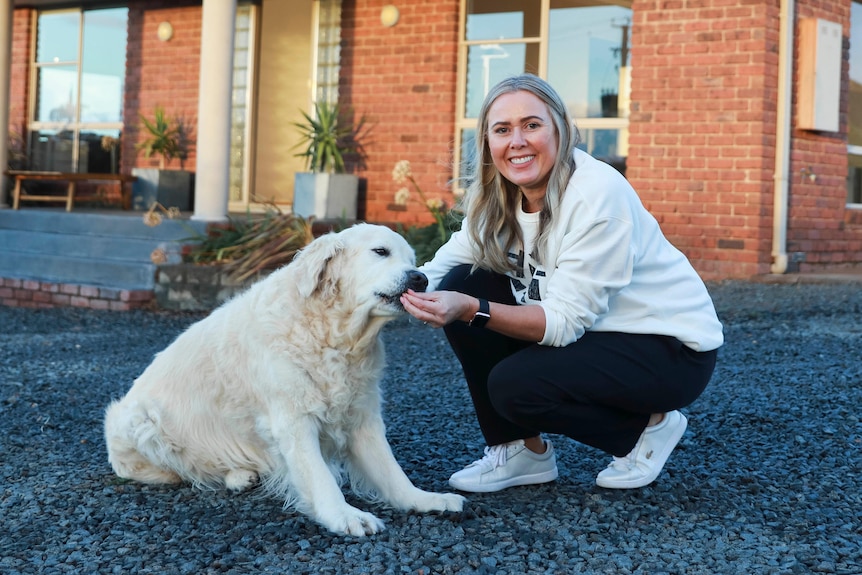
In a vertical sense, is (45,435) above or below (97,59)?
below

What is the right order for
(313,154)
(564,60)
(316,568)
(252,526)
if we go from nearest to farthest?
(316,568) → (252,526) → (564,60) → (313,154)

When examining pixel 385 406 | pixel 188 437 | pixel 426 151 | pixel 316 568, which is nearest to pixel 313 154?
pixel 426 151

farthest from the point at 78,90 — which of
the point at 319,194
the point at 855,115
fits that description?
the point at 855,115

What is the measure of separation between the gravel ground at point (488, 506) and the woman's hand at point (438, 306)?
653 mm

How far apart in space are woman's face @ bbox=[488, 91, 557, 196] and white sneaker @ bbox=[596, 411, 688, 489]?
37.4 inches

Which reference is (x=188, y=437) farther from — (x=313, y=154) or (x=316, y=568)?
(x=313, y=154)

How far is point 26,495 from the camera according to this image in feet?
11.3

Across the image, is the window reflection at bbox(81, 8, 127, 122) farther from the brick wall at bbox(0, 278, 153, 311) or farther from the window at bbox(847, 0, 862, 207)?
the window at bbox(847, 0, 862, 207)

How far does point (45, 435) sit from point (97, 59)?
9924mm

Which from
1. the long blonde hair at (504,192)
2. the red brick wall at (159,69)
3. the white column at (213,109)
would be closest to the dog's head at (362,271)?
the long blonde hair at (504,192)

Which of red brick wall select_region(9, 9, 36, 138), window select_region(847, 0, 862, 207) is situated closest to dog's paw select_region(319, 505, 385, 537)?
window select_region(847, 0, 862, 207)

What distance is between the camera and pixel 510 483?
3.44m

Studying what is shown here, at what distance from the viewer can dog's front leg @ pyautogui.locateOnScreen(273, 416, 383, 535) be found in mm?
2965

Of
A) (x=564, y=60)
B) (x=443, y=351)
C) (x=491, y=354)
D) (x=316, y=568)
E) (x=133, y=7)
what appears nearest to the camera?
(x=316, y=568)
